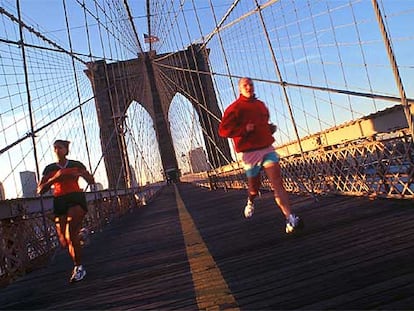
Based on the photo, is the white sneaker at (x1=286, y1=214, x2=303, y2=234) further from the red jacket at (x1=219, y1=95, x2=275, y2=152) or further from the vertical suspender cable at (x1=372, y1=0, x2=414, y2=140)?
Result: the vertical suspender cable at (x1=372, y1=0, x2=414, y2=140)

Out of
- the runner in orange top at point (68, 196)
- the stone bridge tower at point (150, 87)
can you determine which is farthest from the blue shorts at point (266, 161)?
the stone bridge tower at point (150, 87)

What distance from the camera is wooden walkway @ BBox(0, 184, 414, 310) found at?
5.12 feet

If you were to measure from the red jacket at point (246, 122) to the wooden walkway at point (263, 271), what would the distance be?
0.67m

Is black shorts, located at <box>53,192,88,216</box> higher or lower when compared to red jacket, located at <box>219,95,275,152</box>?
lower

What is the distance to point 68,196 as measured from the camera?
9.25ft

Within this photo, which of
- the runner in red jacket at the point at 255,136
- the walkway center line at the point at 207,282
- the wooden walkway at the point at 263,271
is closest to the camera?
the wooden walkway at the point at 263,271

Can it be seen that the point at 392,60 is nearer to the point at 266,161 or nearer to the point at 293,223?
the point at 266,161

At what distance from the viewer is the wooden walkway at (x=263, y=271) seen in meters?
1.56

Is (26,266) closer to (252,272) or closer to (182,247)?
(182,247)

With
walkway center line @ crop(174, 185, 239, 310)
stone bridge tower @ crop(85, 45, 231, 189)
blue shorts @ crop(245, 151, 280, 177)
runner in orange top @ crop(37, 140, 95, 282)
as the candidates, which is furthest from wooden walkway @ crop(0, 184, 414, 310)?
stone bridge tower @ crop(85, 45, 231, 189)

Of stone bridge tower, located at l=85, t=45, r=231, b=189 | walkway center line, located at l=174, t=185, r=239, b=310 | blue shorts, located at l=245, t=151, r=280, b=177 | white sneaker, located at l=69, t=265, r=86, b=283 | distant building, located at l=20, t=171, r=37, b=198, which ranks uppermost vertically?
stone bridge tower, located at l=85, t=45, r=231, b=189

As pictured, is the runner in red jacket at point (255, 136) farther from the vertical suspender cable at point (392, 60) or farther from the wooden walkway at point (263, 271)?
the vertical suspender cable at point (392, 60)

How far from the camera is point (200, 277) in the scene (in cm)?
216

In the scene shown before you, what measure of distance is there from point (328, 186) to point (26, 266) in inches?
130
